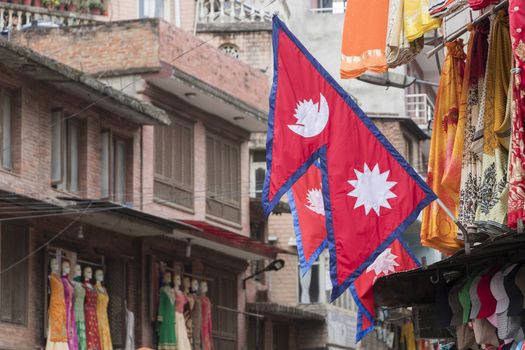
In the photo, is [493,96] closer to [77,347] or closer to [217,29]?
[77,347]

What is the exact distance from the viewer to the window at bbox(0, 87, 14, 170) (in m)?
25.8

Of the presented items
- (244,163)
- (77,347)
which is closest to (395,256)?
(77,347)

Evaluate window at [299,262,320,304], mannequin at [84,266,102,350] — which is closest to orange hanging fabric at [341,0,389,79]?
mannequin at [84,266,102,350]

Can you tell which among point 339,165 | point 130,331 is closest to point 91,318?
point 130,331

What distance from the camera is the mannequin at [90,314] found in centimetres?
2700

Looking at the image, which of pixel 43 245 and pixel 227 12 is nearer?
pixel 43 245

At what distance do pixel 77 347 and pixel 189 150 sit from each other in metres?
6.86

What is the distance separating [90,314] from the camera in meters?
27.2

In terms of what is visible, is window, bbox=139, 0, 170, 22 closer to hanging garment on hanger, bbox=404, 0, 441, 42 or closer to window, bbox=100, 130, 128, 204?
window, bbox=100, 130, 128, 204

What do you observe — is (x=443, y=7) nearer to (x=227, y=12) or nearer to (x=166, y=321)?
(x=166, y=321)

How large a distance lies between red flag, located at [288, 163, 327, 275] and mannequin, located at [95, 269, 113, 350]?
1280 centimetres

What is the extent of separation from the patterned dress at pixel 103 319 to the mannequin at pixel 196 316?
339 cm

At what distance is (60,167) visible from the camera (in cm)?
2731

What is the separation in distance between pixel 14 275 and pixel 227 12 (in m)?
14.2
